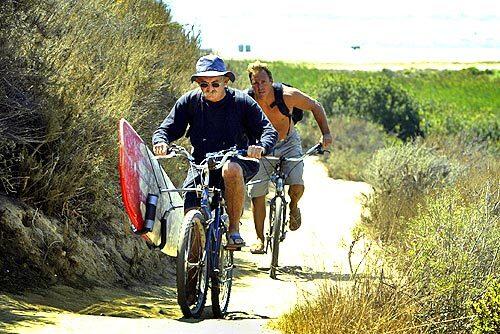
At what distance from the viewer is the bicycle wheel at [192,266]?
854cm

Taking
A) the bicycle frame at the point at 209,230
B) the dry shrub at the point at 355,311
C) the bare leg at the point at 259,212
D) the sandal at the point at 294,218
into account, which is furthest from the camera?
the sandal at the point at 294,218

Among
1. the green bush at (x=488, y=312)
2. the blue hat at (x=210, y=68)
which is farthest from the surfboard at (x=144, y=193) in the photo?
the green bush at (x=488, y=312)

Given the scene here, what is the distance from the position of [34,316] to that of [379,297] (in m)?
2.54

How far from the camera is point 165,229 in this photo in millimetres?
9227

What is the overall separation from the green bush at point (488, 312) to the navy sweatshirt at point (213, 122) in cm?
229

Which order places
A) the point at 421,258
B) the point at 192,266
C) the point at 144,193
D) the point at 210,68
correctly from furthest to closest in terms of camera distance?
the point at 210,68 < the point at 144,193 < the point at 192,266 < the point at 421,258

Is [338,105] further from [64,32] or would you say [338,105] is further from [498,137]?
[64,32]

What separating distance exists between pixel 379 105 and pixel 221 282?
28884 mm

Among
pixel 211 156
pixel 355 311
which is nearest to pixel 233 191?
pixel 211 156

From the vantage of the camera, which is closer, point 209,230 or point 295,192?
point 209,230

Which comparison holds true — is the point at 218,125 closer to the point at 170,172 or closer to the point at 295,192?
the point at 295,192

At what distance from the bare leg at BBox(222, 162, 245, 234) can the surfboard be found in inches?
20.2

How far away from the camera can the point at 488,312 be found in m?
8.02

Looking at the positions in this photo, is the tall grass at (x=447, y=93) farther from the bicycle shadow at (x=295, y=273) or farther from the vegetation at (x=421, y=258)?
the bicycle shadow at (x=295, y=273)
